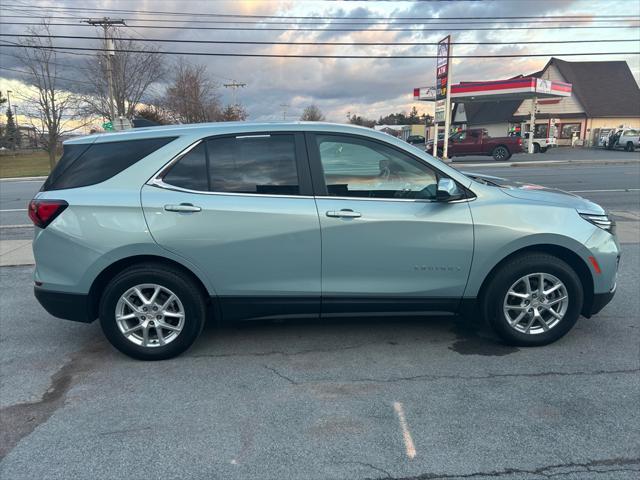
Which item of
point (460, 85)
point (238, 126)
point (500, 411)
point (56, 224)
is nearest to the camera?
point (500, 411)

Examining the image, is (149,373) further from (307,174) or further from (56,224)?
(307,174)

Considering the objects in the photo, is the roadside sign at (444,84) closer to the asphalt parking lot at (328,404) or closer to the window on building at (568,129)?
the window on building at (568,129)

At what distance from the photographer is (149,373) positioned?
3531 mm

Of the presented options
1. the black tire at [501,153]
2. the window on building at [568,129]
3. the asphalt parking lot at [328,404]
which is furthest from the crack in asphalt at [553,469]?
the window on building at [568,129]

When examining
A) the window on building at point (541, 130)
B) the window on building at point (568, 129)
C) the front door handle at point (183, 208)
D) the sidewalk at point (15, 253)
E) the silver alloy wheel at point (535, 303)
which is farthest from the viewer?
the window on building at point (568, 129)

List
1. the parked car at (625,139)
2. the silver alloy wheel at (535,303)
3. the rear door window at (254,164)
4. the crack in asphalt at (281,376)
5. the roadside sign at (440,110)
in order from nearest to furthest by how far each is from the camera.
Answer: the crack in asphalt at (281,376), the rear door window at (254,164), the silver alloy wheel at (535,303), the roadside sign at (440,110), the parked car at (625,139)

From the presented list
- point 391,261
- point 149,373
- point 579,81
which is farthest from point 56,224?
point 579,81

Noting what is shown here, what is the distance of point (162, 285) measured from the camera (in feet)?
11.7

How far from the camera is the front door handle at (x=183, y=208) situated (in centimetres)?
349

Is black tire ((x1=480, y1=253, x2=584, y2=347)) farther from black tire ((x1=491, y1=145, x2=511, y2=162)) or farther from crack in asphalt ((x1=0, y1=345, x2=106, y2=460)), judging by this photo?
black tire ((x1=491, y1=145, x2=511, y2=162))

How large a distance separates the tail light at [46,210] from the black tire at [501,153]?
29.2 m

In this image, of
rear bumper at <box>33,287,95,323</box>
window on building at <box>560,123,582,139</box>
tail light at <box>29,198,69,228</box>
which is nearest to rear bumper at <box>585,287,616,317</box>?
rear bumper at <box>33,287,95,323</box>

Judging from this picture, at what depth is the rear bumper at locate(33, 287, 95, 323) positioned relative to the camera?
359 cm

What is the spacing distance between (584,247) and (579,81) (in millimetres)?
51607
